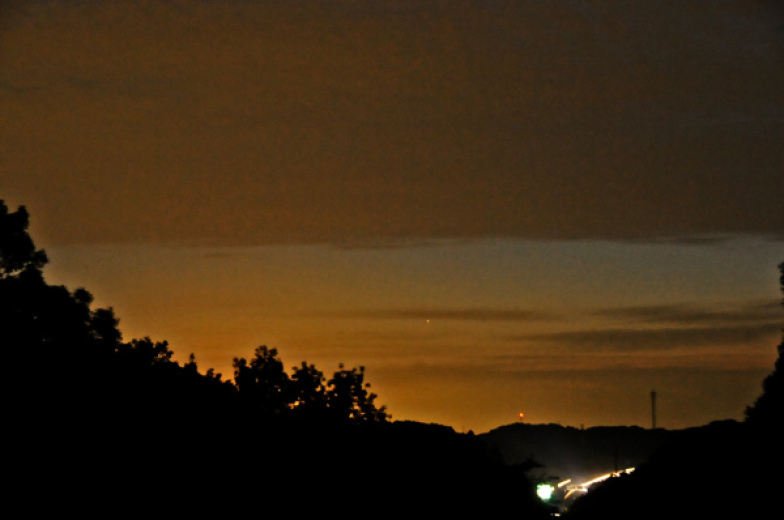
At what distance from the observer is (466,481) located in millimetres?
30172

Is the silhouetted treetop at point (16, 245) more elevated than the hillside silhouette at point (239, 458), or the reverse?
the silhouetted treetop at point (16, 245)

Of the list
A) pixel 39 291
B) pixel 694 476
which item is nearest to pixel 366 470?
pixel 694 476

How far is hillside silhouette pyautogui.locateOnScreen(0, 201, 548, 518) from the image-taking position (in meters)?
21.7

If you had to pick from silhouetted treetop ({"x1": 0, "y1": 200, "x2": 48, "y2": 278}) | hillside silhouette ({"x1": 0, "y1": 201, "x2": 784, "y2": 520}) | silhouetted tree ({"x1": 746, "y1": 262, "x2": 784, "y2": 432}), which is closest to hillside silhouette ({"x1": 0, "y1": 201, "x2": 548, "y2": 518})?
hillside silhouette ({"x1": 0, "y1": 201, "x2": 784, "y2": 520})

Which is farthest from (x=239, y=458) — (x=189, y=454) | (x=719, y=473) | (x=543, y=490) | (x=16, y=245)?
(x=543, y=490)

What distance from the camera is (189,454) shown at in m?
23.6

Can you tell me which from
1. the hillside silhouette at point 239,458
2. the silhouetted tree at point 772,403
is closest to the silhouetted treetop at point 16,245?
the hillside silhouette at point 239,458

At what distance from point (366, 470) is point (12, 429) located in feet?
30.0

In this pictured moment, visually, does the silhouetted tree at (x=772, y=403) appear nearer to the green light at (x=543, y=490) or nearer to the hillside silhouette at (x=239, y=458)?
the hillside silhouette at (x=239, y=458)

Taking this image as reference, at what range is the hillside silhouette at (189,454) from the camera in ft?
71.1

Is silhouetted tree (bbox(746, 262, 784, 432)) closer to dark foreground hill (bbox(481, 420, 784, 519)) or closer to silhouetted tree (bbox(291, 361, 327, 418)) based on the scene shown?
dark foreground hill (bbox(481, 420, 784, 519))

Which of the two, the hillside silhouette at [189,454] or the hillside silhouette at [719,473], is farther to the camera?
the hillside silhouette at [719,473]

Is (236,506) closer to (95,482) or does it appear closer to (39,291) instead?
(95,482)

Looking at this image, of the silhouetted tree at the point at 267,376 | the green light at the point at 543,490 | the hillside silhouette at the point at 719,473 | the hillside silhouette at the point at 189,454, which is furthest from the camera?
the silhouetted tree at the point at 267,376
